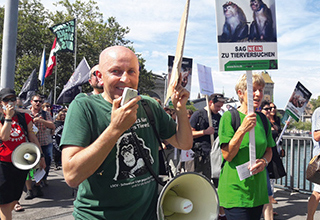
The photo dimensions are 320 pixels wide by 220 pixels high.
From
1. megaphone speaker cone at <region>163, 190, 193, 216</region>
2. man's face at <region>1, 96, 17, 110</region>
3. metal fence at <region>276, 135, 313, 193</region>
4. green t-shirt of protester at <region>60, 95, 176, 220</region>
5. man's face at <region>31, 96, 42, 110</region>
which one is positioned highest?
man's face at <region>31, 96, 42, 110</region>

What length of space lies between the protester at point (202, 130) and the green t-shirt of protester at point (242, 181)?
238 cm

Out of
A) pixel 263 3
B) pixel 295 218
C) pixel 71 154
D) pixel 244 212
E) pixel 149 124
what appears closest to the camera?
pixel 71 154

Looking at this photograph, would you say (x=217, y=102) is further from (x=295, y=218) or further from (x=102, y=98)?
(x=102, y=98)

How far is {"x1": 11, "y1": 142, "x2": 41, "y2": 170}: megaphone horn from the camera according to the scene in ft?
13.5

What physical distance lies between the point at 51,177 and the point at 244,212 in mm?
6875

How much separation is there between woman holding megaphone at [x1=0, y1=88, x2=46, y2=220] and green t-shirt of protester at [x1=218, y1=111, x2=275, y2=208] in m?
2.67

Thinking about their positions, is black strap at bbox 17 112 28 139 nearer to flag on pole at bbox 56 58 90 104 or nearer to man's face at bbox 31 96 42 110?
man's face at bbox 31 96 42 110

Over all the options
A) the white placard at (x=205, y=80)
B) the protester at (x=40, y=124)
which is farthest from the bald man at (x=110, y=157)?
the protester at (x=40, y=124)

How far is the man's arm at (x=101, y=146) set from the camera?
1357 mm

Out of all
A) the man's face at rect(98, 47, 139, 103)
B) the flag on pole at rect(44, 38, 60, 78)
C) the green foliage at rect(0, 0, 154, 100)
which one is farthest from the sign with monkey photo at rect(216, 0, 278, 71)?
the green foliage at rect(0, 0, 154, 100)

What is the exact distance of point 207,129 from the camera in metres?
5.16

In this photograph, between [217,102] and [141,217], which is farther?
[217,102]

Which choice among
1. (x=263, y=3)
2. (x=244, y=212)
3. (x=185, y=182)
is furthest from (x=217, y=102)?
(x=185, y=182)

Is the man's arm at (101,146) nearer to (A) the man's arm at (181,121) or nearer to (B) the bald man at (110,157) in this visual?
(B) the bald man at (110,157)
